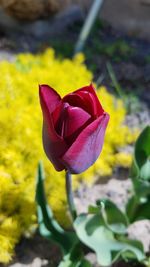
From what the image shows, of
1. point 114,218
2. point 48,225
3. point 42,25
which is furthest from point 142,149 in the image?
point 42,25

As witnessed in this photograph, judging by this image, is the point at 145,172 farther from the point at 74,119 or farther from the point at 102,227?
the point at 74,119

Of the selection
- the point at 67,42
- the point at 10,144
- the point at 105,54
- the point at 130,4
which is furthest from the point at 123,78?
the point at 10,144

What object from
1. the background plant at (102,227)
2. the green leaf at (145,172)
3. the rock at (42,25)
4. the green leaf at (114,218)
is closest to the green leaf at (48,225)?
the background plant at (102,227)

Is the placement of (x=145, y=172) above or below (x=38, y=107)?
below

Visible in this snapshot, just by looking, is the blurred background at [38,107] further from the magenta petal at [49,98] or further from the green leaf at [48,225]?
the magenta petal at [49,98]

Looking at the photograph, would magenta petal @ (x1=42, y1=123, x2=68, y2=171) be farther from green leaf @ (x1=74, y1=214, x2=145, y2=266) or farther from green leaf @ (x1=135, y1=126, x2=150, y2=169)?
green leaf @ (x1=135, y1=126, x2=150, y2=169)

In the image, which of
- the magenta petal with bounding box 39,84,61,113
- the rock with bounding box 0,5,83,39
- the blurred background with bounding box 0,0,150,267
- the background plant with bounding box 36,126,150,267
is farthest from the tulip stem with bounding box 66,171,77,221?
the rock with bounding box 0,5,83,39

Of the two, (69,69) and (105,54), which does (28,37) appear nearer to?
(105,54)
